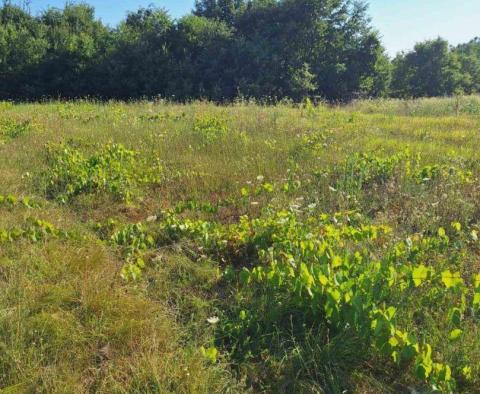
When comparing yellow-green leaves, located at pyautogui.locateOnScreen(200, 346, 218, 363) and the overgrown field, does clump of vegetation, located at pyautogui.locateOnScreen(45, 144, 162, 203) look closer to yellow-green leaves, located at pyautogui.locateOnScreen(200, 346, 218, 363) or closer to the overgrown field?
the overgrown field

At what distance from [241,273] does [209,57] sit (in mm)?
21112

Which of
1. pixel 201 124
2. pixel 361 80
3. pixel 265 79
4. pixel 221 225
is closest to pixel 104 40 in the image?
pixel 265 79

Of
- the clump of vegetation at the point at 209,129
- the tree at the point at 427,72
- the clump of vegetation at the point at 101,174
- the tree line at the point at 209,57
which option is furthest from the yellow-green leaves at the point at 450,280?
the tree at the point at 427,72

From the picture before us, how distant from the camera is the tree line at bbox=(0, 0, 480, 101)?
22000 millimetres

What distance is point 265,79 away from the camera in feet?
71.3

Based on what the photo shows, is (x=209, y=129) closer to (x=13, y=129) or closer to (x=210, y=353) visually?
(x=13, y=129)

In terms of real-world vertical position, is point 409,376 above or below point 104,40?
below

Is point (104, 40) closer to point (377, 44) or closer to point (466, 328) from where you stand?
point (377, 44)

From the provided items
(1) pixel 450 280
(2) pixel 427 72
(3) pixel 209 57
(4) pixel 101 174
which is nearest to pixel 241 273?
(1) pixel 450 280

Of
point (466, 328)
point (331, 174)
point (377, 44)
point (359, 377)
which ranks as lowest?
point (359, 377)

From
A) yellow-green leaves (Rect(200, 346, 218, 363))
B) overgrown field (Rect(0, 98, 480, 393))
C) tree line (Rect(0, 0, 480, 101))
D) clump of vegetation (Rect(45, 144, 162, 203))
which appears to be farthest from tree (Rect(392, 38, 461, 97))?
yellow-green leaves (Rect(200, 346, 218, 363))

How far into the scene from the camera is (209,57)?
22.4m

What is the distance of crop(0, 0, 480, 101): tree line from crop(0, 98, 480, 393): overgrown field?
1687cm

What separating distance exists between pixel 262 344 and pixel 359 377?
545mm
